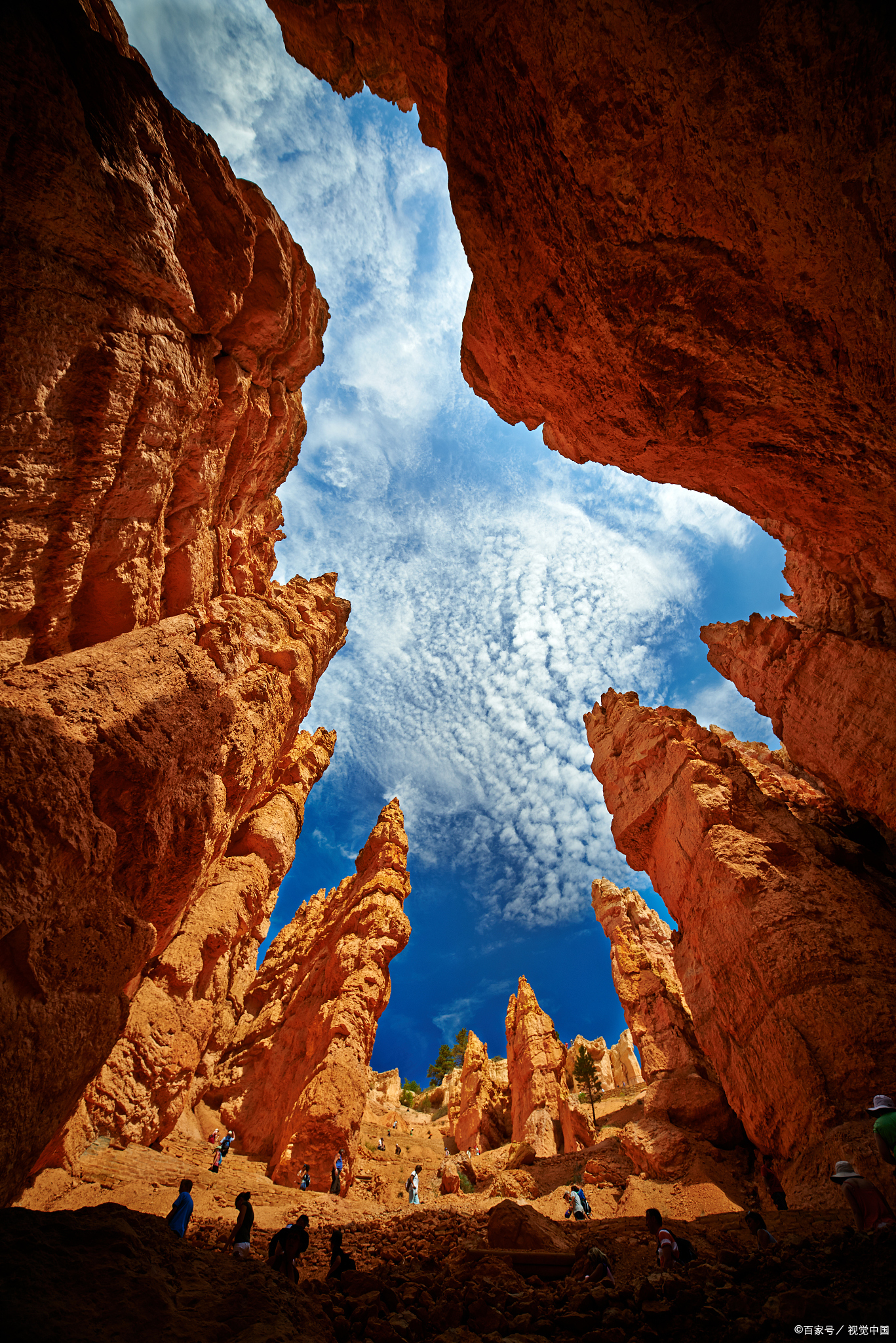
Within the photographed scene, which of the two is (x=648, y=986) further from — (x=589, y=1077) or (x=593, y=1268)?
(x=593, y=1268)

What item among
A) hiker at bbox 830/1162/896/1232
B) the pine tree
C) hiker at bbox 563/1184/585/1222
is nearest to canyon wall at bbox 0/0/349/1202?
hiker at bbox 830/1162/896/1232

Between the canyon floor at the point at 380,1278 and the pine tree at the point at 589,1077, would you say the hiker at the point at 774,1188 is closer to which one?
the canyon floor at the point at 380,1278

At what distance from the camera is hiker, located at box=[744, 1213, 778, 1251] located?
732 cm

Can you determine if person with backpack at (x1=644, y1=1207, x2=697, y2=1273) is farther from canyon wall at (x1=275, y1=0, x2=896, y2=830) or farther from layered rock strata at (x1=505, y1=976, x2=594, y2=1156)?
layered rock strata at (x1=505, y1=976, x2=594, y2=1156)

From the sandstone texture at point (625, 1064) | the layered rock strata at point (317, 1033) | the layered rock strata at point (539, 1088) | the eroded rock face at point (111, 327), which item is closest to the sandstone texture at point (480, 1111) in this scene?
the layered rock strata at point (539, 1088)

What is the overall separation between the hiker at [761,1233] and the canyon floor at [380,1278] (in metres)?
0.24

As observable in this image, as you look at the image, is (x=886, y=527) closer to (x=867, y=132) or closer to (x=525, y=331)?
(x=867, y=132)

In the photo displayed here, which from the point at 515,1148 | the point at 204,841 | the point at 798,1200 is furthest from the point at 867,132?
the point at 515,1148

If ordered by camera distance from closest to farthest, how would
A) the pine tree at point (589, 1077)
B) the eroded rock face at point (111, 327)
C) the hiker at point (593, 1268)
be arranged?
the hiker at point (593, 1268) < the eroded rock face at point (111, 327) < the pine tree at point (589, 1077)

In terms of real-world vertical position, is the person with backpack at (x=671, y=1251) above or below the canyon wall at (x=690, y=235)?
below

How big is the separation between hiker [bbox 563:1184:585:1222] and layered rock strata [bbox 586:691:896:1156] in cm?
512

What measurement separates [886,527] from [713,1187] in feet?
55.6

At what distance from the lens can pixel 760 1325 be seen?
404cm

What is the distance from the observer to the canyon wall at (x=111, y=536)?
20.1ft
